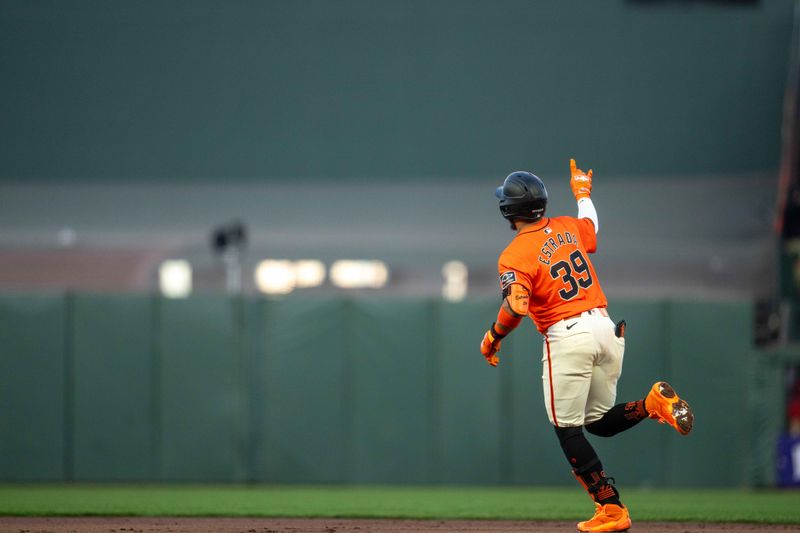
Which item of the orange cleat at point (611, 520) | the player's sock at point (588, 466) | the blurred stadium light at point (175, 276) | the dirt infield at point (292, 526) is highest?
the blurred stadium light at point (175, 276)

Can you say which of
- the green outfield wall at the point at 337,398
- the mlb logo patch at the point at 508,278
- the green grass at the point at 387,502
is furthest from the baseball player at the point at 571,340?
the green outfield wall at the point at 337,398

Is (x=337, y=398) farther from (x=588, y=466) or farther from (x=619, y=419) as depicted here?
(x=588, y=466)

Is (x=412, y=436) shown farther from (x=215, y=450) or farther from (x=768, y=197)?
(x=768, y=197)

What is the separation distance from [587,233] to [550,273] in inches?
24.1

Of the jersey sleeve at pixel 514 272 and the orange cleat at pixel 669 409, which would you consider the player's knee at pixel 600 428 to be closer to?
the orange cleat at pixel 669 409

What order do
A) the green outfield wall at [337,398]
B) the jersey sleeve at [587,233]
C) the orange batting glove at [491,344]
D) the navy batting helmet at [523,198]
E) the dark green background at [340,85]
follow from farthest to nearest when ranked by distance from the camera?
the dark green background at [340,85]
the green outfield wall at [337,398]
the jersey sleeve at [587,233]
the navy batting helmet at [523,198]
the orange batting glove at [491,344]

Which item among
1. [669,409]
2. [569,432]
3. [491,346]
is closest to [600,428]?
[569,432]

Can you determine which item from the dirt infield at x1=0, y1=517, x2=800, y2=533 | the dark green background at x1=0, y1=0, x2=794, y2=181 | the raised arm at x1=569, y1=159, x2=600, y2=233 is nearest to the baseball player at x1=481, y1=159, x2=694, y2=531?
the raised arm at x1=569, y1=159, x2=600, y2=233

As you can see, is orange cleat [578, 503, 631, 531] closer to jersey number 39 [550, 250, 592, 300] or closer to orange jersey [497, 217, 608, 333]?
orange jersey [497, 217, 608, 333]

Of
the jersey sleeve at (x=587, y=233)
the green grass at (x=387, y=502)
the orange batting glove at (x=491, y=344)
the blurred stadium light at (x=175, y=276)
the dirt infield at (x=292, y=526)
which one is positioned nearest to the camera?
the orange batting glove at (x=491, y=344)

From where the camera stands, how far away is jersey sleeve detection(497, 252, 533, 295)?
6.71m

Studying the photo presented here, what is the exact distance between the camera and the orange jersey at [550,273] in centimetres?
679

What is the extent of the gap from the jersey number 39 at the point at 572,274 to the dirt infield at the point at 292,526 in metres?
1.98

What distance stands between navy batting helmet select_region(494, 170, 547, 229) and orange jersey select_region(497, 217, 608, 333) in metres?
0.10
